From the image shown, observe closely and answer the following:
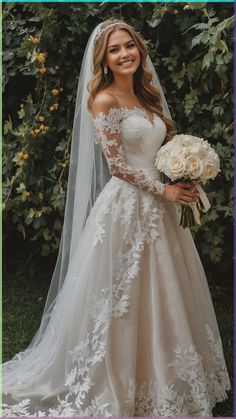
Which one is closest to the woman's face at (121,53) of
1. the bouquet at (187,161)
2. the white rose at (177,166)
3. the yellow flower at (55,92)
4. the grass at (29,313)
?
the bouquet at (187,161)

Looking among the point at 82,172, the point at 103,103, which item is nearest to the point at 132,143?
the point at 103,103

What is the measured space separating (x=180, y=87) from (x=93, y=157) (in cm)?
110

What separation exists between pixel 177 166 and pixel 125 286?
659 mm

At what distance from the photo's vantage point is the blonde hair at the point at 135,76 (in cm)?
286

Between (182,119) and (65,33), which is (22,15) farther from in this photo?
(182,119)

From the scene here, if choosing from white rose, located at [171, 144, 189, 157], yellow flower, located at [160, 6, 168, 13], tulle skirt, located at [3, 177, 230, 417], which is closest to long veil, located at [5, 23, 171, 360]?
tulle skirt, located at [3, 177, 230, 417]

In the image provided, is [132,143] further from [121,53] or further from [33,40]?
[33,40]

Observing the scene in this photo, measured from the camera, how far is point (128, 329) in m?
2.77

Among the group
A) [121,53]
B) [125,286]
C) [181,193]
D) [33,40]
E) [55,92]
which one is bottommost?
[125,286]

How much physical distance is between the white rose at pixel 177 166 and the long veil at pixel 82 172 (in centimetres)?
55

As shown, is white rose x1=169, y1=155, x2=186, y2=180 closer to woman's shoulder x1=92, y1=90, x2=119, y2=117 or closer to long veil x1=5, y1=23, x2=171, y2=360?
woman's shoulder x1=92, y1=90, x2=119, y2=117

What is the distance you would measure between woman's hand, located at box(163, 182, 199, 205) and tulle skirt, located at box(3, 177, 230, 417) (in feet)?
0.47

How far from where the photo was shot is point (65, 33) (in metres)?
4.09

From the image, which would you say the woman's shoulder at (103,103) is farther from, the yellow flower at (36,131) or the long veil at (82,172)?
the yellow flower at (36,131)
